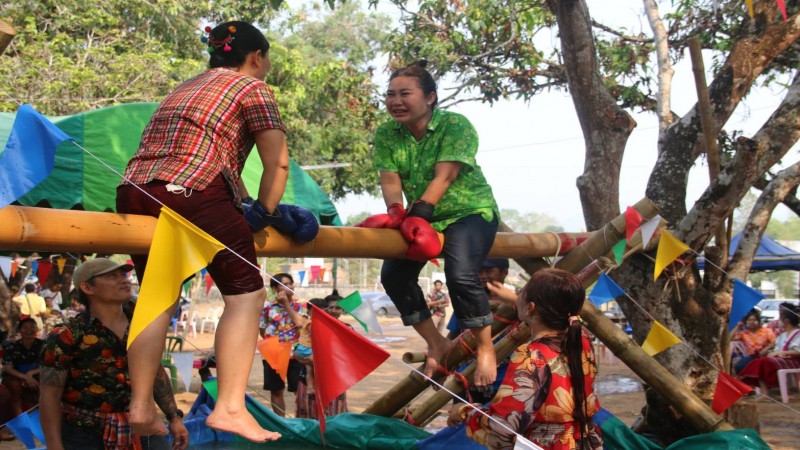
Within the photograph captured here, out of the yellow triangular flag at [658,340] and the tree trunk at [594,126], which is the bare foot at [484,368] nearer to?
the yellow triangular flag at [658,340]

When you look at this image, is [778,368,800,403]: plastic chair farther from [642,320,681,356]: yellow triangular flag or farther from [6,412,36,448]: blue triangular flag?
[6,412,36,448]: blue triangular flag

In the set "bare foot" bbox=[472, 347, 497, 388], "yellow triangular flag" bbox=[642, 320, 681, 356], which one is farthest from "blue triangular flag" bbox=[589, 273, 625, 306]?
"bare foot" bbox=[472, 347, 497, 388]

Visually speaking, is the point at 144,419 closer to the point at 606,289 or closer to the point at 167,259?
the point at 167,259

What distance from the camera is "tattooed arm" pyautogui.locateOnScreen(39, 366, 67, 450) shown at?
3.62m

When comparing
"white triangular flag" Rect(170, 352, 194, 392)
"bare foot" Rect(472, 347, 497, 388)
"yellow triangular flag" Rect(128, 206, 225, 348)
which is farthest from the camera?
"white triangular flag" Rect(170, 352, 194, 392)

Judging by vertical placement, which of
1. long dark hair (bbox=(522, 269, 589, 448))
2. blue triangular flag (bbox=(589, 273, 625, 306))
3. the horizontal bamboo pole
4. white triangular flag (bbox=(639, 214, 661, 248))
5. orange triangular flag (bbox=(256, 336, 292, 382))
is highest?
the horizontal bamboo pole

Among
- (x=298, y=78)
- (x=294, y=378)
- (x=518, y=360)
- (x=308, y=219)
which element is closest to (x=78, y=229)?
(x=308, y=219)

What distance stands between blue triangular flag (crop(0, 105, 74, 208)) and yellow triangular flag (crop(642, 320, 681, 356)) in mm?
3782

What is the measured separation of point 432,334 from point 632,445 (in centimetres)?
178

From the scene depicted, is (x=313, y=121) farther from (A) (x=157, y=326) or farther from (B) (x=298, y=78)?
(A) (x=157, y=326)

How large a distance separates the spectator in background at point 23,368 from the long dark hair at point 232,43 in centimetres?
562

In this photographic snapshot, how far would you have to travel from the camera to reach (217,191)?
2.85 meters

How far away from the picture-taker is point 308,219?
3521 mm

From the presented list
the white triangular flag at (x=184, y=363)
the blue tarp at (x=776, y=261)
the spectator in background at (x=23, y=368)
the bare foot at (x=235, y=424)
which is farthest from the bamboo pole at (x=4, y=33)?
the blue tarp at (x=776, y=261)
